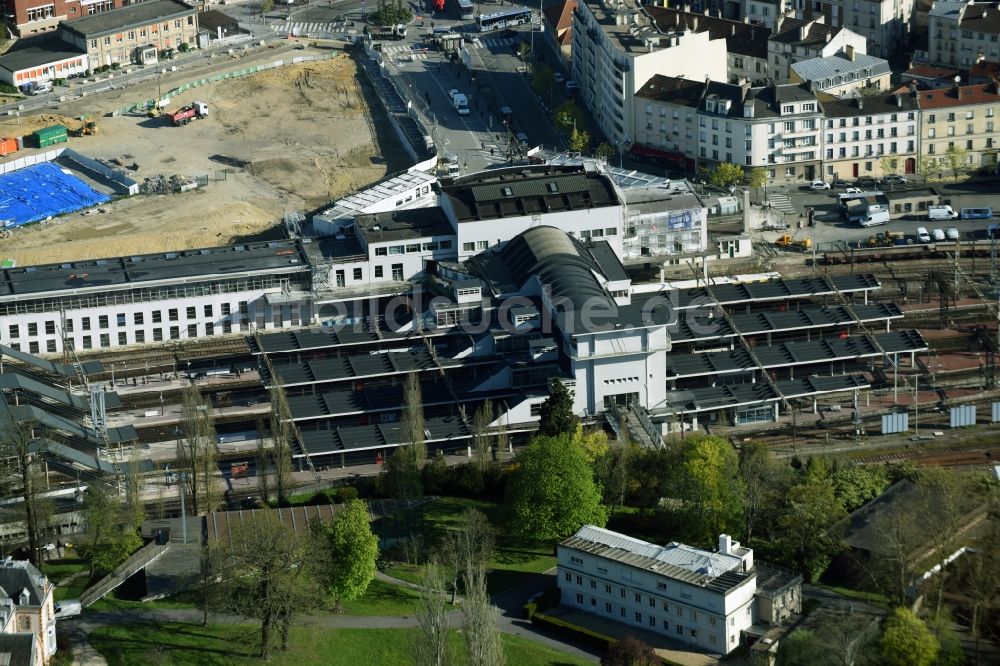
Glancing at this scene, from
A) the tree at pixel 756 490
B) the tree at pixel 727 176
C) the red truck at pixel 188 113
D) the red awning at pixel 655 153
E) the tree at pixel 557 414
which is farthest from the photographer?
the red truck at pixel 188 113

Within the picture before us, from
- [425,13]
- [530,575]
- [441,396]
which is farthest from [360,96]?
[530,575]

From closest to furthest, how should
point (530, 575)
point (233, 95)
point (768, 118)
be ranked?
point (530, 575)
point (768, 118)
point (233, 95)

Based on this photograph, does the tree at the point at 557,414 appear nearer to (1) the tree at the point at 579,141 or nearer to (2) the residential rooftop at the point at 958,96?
(1) the tree at the point at 579,141

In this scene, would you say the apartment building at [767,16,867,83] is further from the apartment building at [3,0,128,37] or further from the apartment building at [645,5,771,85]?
the apartment building at [3,0,128,37]

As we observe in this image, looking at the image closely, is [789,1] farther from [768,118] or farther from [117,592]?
[117,592]

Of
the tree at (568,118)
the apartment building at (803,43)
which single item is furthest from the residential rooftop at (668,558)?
the apartment building at (803,43)

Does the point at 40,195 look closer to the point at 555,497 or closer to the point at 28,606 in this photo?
the point at 555,497
